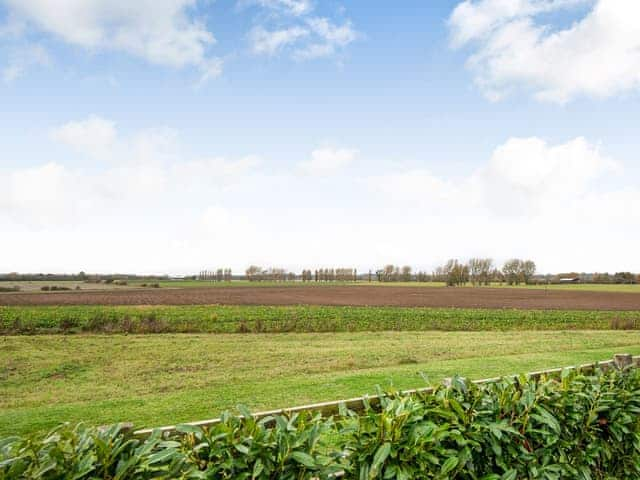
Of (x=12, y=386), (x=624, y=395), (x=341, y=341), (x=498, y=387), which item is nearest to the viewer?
(x=498, y=387)

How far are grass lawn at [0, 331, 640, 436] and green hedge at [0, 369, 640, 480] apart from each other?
5.27m

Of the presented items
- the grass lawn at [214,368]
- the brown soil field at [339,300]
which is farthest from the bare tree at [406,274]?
the grass lawn at [214,368]

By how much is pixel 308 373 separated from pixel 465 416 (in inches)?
353

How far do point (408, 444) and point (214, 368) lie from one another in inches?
445

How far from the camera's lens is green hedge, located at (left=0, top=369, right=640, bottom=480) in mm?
1732

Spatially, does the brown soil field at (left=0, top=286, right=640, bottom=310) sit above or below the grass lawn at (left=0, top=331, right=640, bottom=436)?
below

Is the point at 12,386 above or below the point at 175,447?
below

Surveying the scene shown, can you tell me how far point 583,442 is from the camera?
2.79 m

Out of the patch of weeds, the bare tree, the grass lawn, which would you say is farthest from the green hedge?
the bare tree

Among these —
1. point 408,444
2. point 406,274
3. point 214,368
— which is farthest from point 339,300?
point 406,274

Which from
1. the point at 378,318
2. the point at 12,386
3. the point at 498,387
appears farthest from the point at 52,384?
the point at 378,318

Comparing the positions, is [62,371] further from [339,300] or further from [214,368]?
[339,300]

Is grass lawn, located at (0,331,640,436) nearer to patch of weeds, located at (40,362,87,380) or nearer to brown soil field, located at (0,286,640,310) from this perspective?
patch of weeds, located at (40,362,87,380)

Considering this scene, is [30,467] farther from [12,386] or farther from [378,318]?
[378,318]
